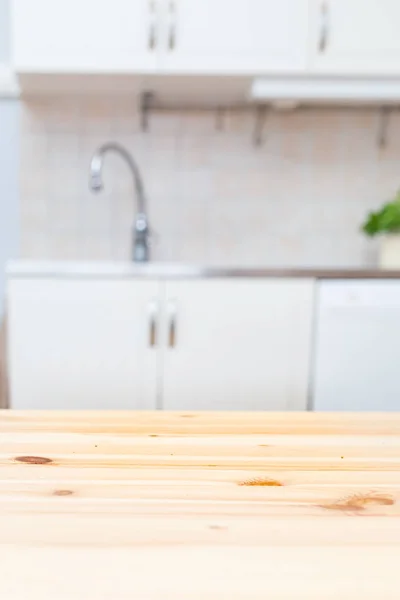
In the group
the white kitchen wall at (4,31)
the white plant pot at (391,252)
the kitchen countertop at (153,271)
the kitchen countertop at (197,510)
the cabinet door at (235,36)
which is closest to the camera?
the kitchen countertop at (197,510)

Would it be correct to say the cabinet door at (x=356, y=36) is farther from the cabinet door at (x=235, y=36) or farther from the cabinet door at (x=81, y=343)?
the cabinet door at (x=81, y=343)

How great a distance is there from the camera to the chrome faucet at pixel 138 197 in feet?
6.67

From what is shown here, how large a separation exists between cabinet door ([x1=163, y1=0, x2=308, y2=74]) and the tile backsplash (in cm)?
41

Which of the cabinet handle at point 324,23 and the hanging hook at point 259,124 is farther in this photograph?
the hanging hook at point 259,124

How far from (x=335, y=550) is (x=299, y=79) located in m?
1.91

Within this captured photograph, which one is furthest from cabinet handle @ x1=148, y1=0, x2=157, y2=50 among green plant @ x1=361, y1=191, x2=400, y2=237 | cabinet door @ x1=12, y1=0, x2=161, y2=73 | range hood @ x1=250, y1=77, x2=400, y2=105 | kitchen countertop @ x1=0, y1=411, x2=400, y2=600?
kitchen countertop @ x1=0, y1=411, x2=400, y2=600

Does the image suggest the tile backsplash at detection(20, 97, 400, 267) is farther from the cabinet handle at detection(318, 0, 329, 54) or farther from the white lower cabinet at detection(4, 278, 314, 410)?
the white lower cabinet at detection(4, 278, 314, 410)

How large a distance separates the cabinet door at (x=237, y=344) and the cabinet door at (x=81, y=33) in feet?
2.65

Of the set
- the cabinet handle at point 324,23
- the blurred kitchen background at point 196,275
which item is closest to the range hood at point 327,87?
the blurred kitchen background at point 196,275

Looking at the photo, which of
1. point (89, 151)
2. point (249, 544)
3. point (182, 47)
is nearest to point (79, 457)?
point (249, 544)

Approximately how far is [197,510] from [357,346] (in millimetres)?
1594

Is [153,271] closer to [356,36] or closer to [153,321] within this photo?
[153,321]

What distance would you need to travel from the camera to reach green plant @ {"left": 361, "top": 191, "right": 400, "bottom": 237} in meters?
2.00

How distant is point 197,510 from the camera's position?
393 millimetres
